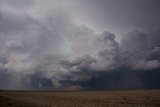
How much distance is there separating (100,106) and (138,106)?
6.79 m

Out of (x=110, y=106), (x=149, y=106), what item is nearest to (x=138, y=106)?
(x=149, y=106)

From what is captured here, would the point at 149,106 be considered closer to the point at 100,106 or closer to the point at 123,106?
the point at 123,106

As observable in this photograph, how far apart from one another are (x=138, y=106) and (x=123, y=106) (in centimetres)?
265

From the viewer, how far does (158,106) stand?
1636 inches

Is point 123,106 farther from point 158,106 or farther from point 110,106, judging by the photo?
point 158,106

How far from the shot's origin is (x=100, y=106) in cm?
4262

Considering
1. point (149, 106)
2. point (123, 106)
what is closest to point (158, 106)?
point (149, 106)

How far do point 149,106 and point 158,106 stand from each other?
156 centimetres

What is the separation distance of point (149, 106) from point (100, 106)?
871cm

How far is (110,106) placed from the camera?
42250 mm

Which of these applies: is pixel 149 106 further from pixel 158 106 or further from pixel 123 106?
pixel 123 106

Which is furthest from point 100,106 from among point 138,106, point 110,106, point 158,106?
point 158,106

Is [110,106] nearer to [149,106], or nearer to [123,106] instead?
[123,106]

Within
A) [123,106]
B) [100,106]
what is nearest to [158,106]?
[123,106]
